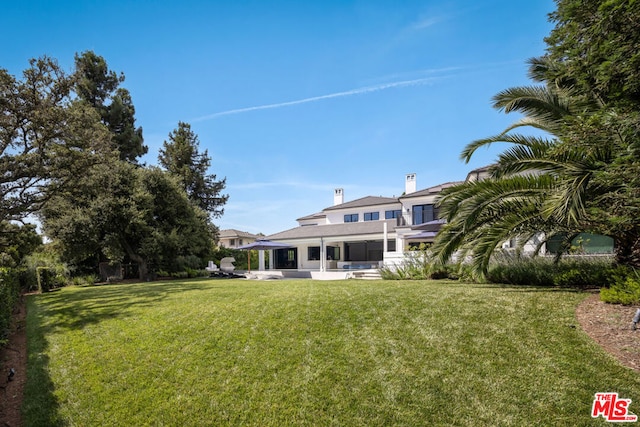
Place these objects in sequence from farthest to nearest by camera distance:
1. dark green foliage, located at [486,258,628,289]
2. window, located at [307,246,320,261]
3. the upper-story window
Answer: window, located at [307,246,320,261], the upper-story window, dark green foliage, located at [486,258,628,289]

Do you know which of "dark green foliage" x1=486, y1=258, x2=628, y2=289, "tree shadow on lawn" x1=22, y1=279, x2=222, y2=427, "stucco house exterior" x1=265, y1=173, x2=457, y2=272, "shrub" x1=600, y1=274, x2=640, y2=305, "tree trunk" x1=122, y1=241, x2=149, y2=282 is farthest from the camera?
"stucco house exterior" x1=265, y1=173, x2=457, y2=272

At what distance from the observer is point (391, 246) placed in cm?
3170

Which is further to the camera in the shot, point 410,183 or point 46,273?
point 410,183

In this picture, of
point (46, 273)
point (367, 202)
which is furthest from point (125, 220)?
point (367, 202)

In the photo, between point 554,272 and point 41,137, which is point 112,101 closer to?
point 41,137

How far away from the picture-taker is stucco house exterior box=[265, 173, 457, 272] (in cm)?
2827

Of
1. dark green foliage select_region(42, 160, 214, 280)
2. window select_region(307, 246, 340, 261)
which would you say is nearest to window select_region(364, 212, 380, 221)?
window select_region(307, 246, 340, 261)

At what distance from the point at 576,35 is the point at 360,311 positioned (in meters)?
7.02

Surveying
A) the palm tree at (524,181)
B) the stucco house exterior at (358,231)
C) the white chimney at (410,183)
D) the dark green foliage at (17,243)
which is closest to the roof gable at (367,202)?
the stucco house exterior at (358,231)

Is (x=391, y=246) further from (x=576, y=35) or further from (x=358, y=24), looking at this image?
(x=576, y=35)

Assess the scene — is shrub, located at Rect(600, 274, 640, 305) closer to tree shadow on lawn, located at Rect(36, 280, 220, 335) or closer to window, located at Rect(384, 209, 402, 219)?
tree shadow on lawn, located at Rect(36, 280, 220, 335)

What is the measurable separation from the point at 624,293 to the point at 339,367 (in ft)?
19.6

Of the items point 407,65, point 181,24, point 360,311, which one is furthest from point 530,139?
point 181,24

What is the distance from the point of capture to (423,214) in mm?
28234
